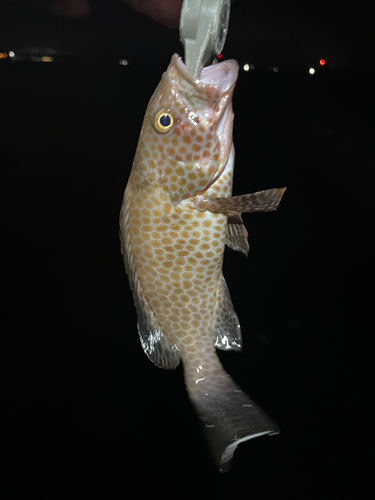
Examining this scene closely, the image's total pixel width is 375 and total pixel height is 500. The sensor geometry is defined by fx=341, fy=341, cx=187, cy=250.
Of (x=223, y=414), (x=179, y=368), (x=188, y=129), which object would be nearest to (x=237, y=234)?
(x=188, y=129)

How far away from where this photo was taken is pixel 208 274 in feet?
3.10

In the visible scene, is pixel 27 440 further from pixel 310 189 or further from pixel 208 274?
pixel 310 189

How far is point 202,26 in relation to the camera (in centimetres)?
68

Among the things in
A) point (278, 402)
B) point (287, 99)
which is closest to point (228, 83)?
point (278, 402)

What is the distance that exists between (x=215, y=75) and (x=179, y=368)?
1318 mm

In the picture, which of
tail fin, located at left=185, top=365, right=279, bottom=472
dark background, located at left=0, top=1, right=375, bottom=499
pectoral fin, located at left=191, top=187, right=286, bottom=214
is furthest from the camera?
dark background, located at left=0, top=1, right=375, bottom=499

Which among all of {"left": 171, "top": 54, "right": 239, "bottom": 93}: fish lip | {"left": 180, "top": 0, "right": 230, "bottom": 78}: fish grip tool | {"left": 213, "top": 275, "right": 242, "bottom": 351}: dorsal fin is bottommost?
{"left": 213, "top": 275, "right": 242, "bottom": 351}: dorsal fin

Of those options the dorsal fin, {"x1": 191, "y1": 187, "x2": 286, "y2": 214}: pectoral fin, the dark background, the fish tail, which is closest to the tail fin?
the fish tail

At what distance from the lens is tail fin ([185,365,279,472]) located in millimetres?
925

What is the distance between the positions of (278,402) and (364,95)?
6.42 ft

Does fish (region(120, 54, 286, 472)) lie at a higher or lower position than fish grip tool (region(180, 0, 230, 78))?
lower

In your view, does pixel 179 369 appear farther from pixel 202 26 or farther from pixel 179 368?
pixel 202 26

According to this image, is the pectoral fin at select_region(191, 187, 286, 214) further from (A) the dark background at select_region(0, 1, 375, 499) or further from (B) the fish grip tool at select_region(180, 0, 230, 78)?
(A) the dark background at select_region(0, 1, 375, 499)

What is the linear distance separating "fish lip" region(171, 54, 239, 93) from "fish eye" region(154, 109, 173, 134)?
0.10m
